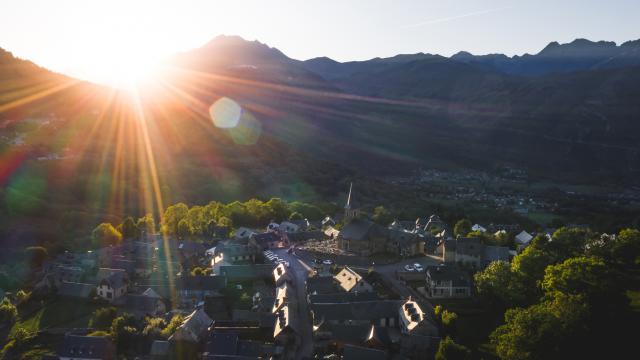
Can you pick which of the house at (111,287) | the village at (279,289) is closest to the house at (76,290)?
the village at (279,289)

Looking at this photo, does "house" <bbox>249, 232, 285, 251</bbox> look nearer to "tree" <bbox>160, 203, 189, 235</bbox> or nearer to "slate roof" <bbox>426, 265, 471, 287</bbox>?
"tree" <bbox>160, 203, 189, 235</bbox>

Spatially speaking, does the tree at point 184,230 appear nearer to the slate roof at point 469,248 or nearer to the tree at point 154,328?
the tree at point 154,328

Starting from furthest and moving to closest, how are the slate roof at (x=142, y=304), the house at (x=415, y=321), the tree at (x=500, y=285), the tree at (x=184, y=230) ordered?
the tree at (x=184, y=230)
the slate roof at (x=142, y=304)
the tree at (x=500, y=285)
the house at (x=415, y=321)

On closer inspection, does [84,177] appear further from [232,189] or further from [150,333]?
[150,333]

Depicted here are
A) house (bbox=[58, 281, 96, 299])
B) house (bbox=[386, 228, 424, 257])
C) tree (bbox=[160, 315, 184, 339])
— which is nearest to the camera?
tree (bbox=[160, 315, 184, 339])

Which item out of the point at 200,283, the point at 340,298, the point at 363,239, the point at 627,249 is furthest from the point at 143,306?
the point at 627,249

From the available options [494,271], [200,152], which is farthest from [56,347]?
[200,152]

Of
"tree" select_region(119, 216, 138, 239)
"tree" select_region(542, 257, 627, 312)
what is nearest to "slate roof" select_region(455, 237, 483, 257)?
"tree" select_region(542, 257, 627, 312)
